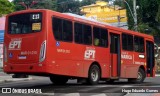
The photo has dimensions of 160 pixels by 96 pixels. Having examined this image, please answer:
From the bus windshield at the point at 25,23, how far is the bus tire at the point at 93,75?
3.67 m

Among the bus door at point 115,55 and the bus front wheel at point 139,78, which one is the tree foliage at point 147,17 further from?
the bus door at point 115,55

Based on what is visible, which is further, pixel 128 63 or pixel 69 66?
pixel 128 63

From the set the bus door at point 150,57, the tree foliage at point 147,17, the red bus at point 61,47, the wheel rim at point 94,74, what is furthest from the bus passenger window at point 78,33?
the tree foliage at point 147,17

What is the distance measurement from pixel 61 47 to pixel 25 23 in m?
1.79

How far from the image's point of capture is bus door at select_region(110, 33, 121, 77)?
1981 centimetres

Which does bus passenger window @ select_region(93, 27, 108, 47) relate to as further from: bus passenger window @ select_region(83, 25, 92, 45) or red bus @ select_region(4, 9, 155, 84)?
bus passenger window @ select_region(83, 25, 92, 45)

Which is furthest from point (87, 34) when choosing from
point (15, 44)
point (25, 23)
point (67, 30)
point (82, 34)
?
point (15, 44)

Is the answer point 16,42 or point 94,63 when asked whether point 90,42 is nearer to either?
point 94,63

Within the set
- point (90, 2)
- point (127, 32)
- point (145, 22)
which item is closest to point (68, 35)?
point (127, 32)

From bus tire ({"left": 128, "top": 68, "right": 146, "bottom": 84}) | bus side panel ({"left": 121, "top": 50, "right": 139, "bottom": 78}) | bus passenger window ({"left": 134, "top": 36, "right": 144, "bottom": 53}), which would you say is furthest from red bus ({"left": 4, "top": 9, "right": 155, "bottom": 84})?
bus tire ({"left": 128, "top": 68, "right": 146, "bottom": 84})

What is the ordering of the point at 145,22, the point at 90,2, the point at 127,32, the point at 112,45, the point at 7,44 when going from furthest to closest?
the point at 90,2 → the point at 145,22 → the point at 127,32 → the point at 112,45 → the point at 7,44

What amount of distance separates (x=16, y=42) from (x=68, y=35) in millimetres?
2189

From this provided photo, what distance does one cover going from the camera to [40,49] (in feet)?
50.8

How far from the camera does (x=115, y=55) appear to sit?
2011 centimetres
